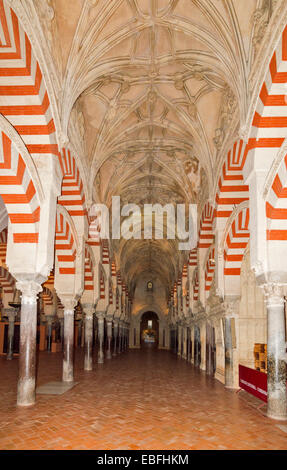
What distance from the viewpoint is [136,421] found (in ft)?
19.3

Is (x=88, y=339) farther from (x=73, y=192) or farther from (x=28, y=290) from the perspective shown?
(x=28, y=290)

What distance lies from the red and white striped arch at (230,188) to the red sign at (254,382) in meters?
3.96

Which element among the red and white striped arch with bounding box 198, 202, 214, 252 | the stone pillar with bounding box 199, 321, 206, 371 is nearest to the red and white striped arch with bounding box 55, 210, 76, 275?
the red and white striped arch with bounding box 198, 202, 214, 252

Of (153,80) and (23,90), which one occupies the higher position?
(153,80)

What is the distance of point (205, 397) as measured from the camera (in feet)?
27.5

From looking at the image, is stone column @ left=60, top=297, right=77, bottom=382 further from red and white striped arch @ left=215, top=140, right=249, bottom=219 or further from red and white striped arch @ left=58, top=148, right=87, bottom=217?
red and white striped arch @ left=215, top=140, right=249, bottom=219

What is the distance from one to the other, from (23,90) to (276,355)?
6.07m

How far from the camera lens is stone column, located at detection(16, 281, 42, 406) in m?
6.87

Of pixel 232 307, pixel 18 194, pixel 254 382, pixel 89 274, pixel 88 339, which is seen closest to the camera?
pixel 18 194

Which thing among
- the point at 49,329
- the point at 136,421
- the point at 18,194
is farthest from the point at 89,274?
the point at 49,329

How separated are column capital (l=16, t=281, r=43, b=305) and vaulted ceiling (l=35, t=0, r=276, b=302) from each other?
10.8 feet

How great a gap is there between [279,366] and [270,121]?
4.04 m
